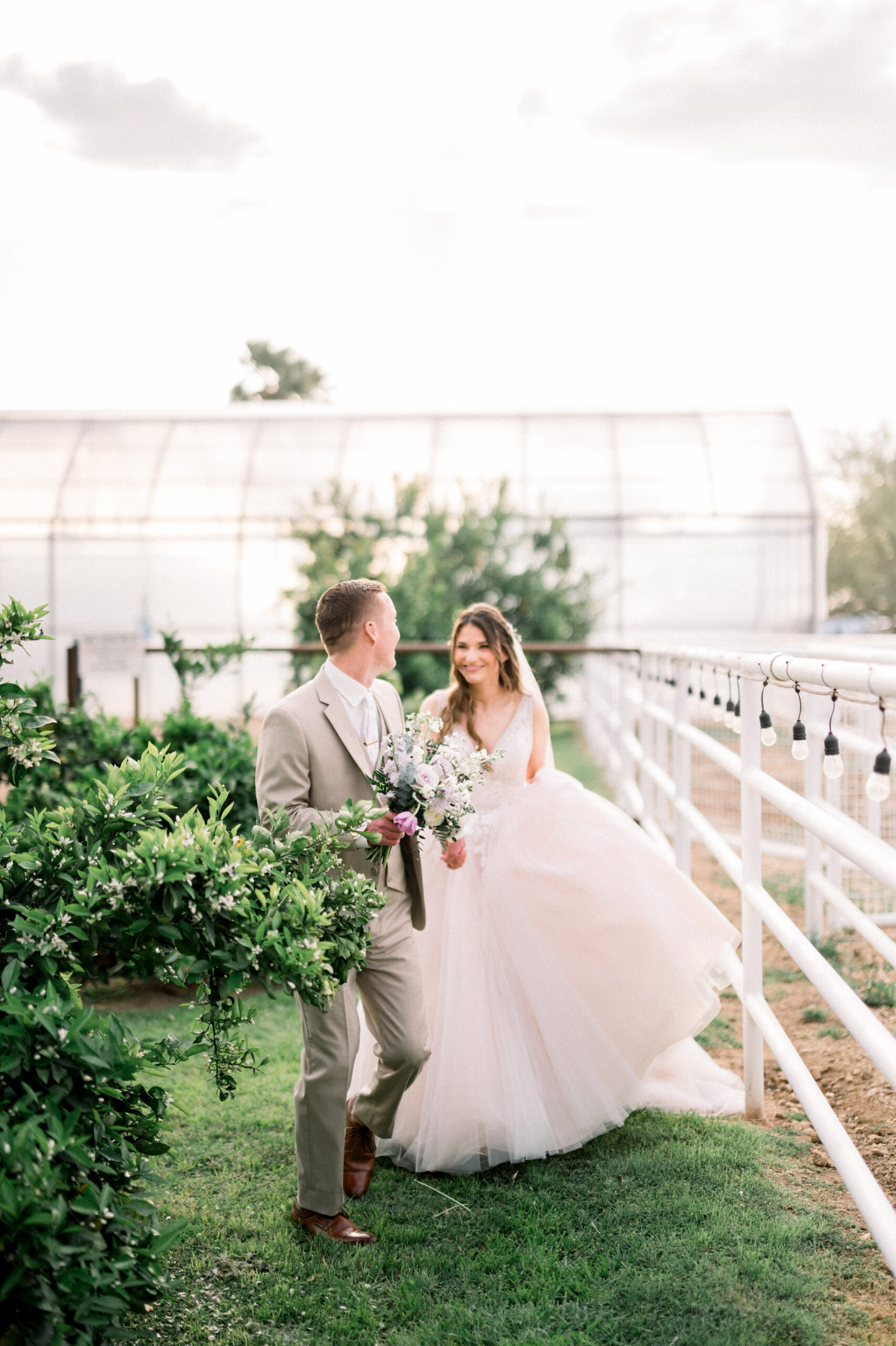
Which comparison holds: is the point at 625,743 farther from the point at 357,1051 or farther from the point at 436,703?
the point at 357,1051

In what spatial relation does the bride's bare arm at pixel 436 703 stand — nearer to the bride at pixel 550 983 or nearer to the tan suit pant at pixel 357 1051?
the bride at pixel 550 983

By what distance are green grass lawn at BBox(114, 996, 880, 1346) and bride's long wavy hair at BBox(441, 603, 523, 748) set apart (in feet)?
4.86

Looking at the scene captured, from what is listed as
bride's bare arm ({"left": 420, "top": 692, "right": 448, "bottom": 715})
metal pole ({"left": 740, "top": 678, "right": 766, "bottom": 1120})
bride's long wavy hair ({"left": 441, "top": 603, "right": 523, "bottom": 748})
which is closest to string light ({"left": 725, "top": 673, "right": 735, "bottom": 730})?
metal pole ({"left": 740, "top": 678, "right": 766, "bottom": 1120})

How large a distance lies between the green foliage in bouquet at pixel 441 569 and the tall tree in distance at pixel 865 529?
12.4 m

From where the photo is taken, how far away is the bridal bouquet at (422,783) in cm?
276

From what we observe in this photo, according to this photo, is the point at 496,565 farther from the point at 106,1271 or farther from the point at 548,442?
the point at 106,1271

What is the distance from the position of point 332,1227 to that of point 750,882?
1.63m

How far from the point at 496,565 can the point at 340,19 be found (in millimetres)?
6273

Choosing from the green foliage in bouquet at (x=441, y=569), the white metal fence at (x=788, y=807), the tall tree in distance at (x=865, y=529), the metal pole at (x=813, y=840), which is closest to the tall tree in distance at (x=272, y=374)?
the tall tree in distance at (x=865, y=529)

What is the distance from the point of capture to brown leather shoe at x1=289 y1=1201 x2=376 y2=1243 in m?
2.88

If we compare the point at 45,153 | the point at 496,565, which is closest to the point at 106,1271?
the point at 45,153

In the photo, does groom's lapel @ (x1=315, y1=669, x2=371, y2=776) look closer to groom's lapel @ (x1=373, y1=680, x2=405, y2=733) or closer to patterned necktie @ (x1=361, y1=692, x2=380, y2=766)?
patterned necktie @ (x1=361, y1=692, x2=380, y2=766)

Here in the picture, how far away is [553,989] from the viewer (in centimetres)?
336

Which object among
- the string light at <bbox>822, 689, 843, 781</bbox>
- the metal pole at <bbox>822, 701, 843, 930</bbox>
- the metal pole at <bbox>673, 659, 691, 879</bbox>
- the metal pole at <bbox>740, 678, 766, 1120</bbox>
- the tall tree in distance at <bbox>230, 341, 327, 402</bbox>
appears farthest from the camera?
the tall tree in distance at <bbox>230, 341, 327, 402</bbox>
